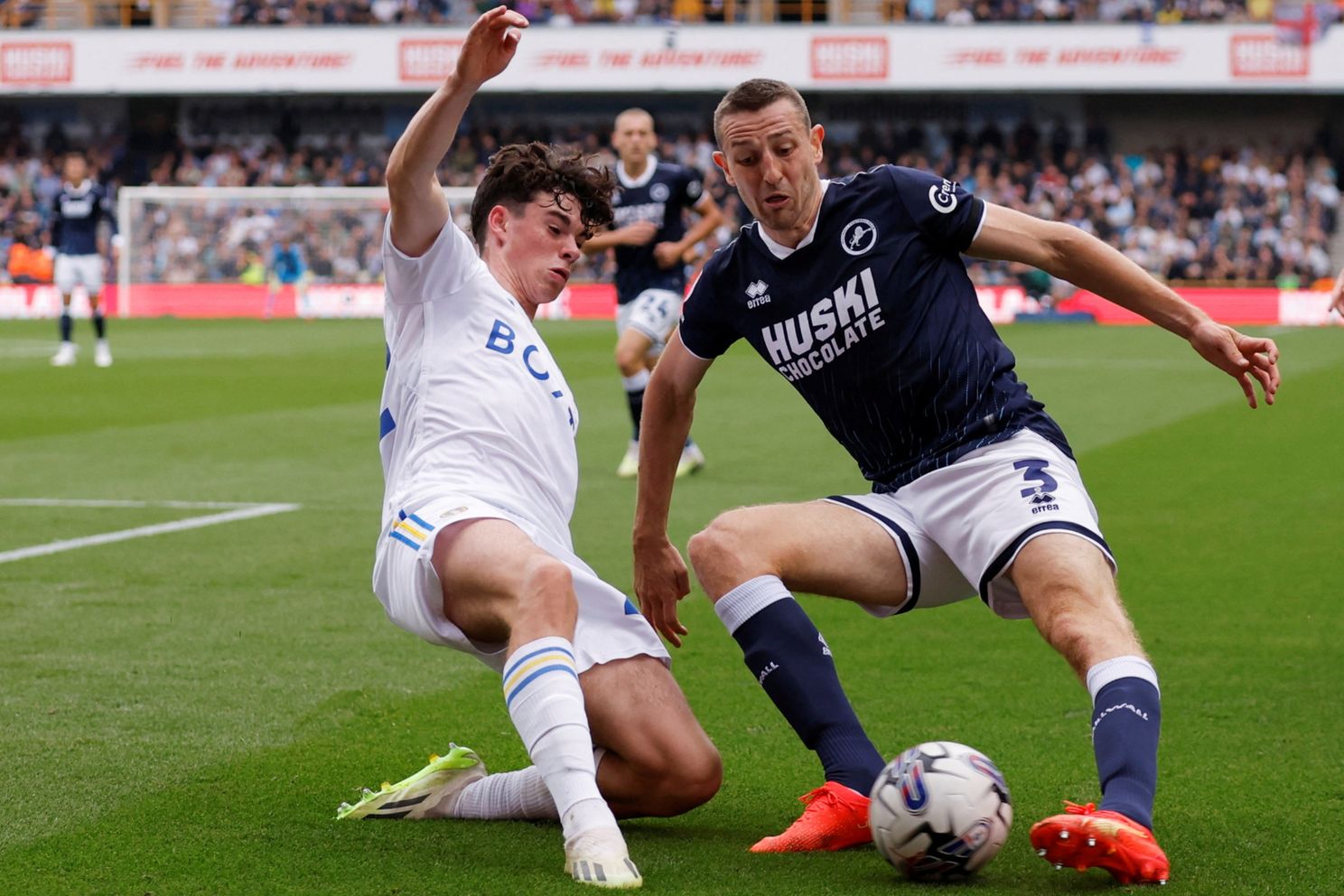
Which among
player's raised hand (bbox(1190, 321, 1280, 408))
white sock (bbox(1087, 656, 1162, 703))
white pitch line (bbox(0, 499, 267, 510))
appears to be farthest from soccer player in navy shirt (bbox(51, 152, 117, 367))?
white sock (bbox(1087, 656, 1162, 703))

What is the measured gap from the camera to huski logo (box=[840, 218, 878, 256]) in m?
4.47

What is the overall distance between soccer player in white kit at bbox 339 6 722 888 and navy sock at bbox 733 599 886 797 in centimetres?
24

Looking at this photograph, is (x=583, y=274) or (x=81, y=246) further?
(x=583, y=274)

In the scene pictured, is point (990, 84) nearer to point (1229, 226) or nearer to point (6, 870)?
point (1229, 226)

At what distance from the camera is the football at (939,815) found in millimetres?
3693

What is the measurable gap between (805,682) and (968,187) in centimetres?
3154

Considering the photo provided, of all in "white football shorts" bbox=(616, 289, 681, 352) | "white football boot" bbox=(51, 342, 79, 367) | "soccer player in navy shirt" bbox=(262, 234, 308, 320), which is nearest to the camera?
"white football shorts" bbox=(616, 289, 681, 352)

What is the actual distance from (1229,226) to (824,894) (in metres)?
35.0

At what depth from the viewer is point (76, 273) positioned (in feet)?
73.2

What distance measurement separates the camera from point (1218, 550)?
8.70 metres

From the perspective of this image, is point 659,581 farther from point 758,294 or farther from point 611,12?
point 611,12

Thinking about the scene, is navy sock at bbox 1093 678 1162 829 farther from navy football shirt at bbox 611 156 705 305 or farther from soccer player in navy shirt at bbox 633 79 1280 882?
navy football shirt at bbox 611 156 705 305

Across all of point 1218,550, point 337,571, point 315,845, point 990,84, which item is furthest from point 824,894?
point 990,84

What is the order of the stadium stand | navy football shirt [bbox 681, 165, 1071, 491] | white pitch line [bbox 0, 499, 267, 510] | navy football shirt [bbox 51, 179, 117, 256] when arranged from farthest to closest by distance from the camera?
the stadium stand
navy football shirt [bbox 51, 179, 117, 256]
white pitch line [bbox 0, 499, 267, 510]
navy football shirt [bbox 681, 165, 1071, 491]
